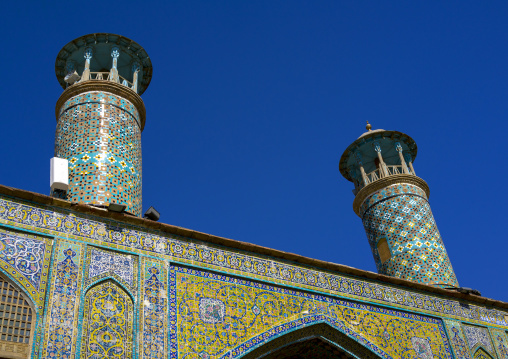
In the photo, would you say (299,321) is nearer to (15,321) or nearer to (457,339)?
(457,339)

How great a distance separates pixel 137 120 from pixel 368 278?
4.08 metres

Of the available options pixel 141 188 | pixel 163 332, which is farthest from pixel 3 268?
pixel 141 188

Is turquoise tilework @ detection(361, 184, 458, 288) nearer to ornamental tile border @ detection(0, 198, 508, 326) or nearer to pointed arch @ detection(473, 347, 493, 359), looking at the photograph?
ornamental tile border @ detection(0, 198, 508, 326)

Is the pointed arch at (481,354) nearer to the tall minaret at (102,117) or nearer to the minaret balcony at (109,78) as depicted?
the tall minaret at (102,117)

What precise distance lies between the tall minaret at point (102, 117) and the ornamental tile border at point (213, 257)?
1236 mm

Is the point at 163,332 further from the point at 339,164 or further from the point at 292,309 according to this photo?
the point at 339,164

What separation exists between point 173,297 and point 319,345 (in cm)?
201

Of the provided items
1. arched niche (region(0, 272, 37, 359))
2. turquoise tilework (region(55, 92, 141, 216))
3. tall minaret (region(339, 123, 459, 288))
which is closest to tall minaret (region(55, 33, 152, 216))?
turquoise tilework (region(55, 92, 141, 216))

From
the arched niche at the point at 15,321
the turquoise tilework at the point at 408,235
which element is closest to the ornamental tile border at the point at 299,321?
the arched niche at the point at 15,321

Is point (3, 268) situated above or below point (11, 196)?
below

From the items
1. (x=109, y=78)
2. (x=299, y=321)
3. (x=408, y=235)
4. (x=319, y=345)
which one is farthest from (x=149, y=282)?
(x=408, y=235)

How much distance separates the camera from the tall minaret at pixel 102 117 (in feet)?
26.0

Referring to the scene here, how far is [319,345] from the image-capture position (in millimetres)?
7336

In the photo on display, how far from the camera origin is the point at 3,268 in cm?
566
